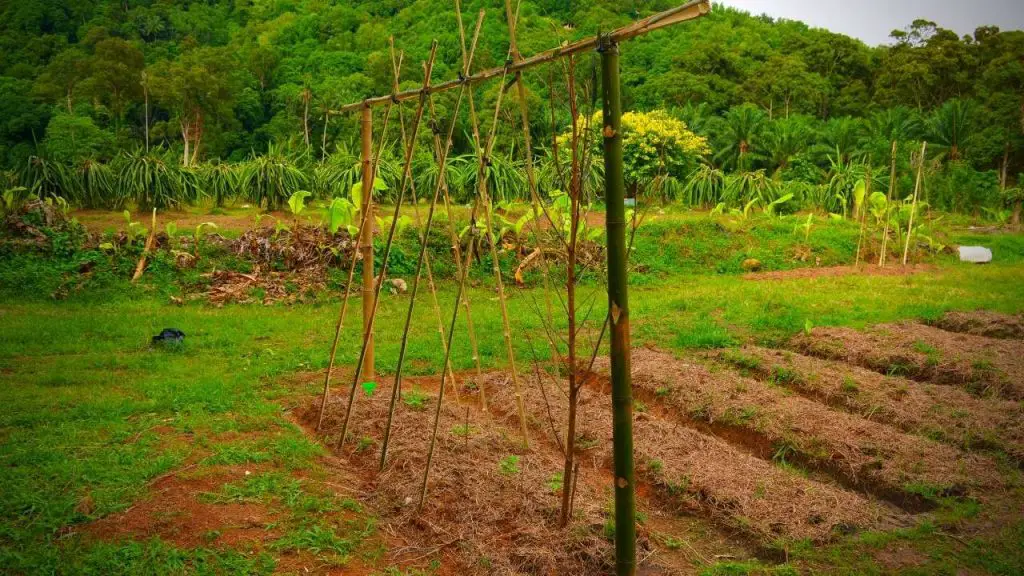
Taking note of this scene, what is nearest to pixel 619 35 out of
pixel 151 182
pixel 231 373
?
pixel 231 373

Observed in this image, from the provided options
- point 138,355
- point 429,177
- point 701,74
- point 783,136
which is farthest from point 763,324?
point 701,74

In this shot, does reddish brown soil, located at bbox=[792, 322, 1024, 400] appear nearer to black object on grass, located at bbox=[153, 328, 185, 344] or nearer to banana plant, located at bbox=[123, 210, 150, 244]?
black object on grass, located at bbox=[153, 328, 185, 344]

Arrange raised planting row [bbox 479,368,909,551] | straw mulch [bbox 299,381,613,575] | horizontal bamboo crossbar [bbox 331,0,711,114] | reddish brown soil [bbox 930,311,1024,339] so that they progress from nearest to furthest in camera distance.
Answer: horizontal bamboo crossbar [bbox 331,0,711,114] → straw mulch [bbox 299,381,613,575] → raised planting row [bbox 479,368,909,551] → reddish brown soil [bbox 930,311,1024,339]

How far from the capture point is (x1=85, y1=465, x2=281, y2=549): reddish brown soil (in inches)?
116

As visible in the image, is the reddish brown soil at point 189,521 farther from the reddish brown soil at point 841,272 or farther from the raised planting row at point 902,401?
the reddish brown soil at point 841,272

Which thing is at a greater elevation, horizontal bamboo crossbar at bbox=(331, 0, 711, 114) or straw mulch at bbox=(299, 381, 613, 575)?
horizontal bamboo crossbar at bbox=(331, 0, 711, 114)

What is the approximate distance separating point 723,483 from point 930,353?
3.00 m

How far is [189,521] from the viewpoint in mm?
3070

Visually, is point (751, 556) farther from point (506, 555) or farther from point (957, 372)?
point (957, 372)

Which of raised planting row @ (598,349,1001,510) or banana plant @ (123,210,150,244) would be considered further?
banana plant @ (123,210,150,244)

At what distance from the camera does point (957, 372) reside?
17.1 feet

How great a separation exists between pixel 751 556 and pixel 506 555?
1.06m

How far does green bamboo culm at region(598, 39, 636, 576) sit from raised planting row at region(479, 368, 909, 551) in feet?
1.16

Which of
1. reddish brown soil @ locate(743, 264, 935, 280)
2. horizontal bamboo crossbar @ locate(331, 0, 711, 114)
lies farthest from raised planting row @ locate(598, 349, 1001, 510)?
reddish brown soil @ locate(743, 264, 935, 280)
